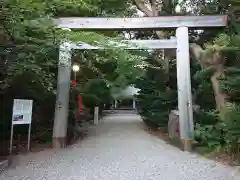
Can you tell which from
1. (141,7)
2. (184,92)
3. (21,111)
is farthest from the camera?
(141,7)

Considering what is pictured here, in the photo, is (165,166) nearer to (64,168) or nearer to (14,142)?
(64,168)

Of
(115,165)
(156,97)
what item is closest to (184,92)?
(115,165)

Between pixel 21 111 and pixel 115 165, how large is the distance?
3.14 meters

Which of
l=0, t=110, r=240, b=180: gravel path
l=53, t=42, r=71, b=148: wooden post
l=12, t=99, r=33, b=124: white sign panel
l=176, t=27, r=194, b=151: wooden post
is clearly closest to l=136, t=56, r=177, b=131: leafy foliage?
l=176, t=27, r=194, b=151: wooden post

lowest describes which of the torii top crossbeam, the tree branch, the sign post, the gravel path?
the gravel path

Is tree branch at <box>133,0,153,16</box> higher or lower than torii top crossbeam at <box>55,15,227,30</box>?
higher

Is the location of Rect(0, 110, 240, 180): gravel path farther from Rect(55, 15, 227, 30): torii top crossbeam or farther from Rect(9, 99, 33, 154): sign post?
Rect(55, 15, 227, 30): torii top crossbeam

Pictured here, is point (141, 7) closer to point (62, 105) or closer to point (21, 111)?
point (62, 105)

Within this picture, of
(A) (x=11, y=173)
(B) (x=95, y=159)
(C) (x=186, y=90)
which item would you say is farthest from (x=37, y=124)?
(C) (x=186, y=90)

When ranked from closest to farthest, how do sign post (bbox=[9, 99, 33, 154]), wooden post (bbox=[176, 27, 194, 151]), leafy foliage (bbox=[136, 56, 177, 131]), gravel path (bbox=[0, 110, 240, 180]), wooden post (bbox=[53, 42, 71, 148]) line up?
gravel path (bbox=[0, 110, 240, 180]) < sign post (bbox=[9, 99, 33, 154]) < wooden post (bbox=[176, 27, 194, 151]) < wooden post (bbox=[53, 42, 71, 148]) < leafy foliage (bbox=[136, 56, 177, 131])

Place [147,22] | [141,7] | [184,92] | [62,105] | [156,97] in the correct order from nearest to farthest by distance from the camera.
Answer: [184,92]
[147,22]
[62,105]
[156,97]
[141,7]

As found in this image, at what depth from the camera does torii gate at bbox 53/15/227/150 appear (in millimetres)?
8391

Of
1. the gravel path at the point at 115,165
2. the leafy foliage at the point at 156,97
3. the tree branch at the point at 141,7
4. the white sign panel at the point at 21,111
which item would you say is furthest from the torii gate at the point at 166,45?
the tree branch at the point at 141,7

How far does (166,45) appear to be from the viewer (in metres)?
8.64
